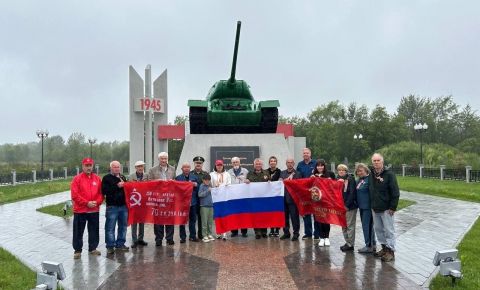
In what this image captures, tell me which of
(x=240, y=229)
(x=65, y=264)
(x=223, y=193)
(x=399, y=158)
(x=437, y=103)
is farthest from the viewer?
(x=437, y=103)

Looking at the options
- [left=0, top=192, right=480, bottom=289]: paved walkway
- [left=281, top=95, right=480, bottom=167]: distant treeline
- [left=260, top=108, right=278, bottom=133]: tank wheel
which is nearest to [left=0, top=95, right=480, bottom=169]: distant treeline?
[left=281, top=95, right=480, bottom=167]: distant treeline

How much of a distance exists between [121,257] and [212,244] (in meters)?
1.61

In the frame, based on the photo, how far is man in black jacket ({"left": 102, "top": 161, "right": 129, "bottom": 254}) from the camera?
728 centimetres

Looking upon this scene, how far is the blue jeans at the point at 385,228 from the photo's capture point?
6.65 meters

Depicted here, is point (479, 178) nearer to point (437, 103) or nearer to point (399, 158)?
point (399, 158)

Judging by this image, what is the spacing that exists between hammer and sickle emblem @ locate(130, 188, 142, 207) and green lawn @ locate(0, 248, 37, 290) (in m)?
1.92

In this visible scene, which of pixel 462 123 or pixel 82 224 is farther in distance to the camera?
pixel 462 123

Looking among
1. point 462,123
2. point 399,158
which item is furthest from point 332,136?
point 462,123

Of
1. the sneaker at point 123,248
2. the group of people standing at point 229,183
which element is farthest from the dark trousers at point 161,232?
the sneaker at point 123,248

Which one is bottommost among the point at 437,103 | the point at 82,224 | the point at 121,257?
the point at 121,257

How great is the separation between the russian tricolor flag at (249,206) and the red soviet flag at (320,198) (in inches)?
14.1

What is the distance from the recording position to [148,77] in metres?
16.0

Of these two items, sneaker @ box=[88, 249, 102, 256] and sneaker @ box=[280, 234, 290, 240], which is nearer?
sneaker @ box=[88, 249, 102, 256]

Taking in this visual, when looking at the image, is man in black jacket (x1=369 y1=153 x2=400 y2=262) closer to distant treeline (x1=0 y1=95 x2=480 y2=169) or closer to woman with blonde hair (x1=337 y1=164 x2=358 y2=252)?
woman with blonde hair (x1=337 y1=164 x2=358 y2=252)
